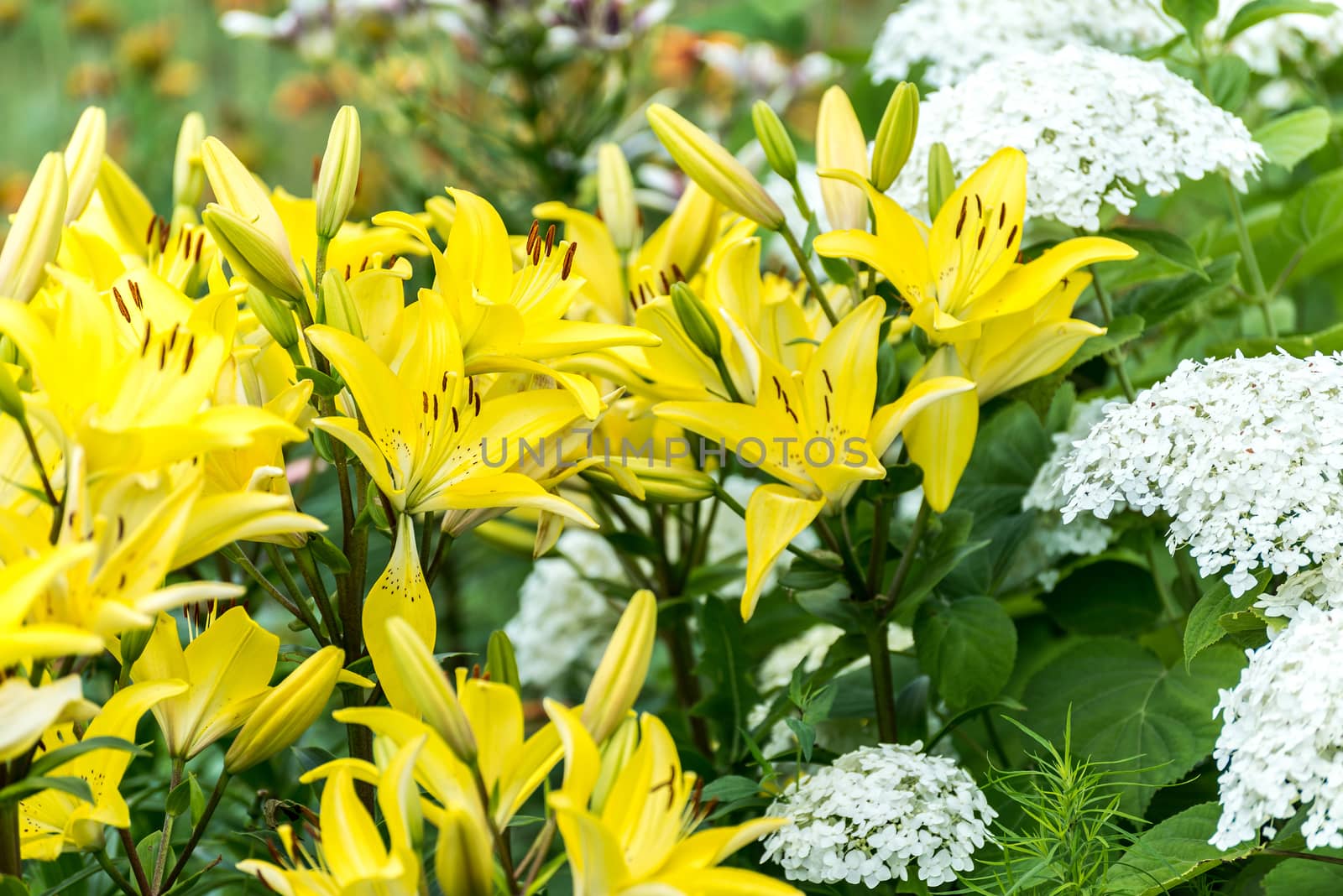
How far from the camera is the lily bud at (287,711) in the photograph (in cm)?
37

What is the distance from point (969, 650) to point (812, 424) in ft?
0.38

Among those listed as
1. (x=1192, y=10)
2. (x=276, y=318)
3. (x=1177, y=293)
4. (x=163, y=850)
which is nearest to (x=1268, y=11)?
(x=1192, y=10)

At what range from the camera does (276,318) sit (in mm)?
411

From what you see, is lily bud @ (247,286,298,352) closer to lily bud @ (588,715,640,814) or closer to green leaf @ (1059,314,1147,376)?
lily bud @ (588,715,640,814)

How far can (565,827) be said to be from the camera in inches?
12.4

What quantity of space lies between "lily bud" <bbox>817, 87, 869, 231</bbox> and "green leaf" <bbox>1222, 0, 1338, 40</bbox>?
213mm

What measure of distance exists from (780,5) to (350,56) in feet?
1.77

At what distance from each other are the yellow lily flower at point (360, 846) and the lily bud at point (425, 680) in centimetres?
1

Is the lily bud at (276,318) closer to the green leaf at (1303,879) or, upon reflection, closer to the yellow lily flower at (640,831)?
the yellow lily flower at (640,831)

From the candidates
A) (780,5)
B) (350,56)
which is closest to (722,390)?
(780,5)

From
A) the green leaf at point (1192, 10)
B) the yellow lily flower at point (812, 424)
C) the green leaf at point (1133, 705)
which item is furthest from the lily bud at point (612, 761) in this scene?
the green leaf at point (1192, 10)

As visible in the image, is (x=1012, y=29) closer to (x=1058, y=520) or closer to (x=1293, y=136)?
(x=1293, y=136)

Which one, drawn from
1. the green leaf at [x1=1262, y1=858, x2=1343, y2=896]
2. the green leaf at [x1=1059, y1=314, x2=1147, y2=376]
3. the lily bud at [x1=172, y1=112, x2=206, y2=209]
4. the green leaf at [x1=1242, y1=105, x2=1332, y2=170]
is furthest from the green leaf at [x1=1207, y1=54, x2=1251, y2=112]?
the lily bud at [x1=172, y1=112, x2=206, y2=209]

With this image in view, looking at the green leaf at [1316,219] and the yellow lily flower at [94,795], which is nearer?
the yellow lily flower at [94,795]
